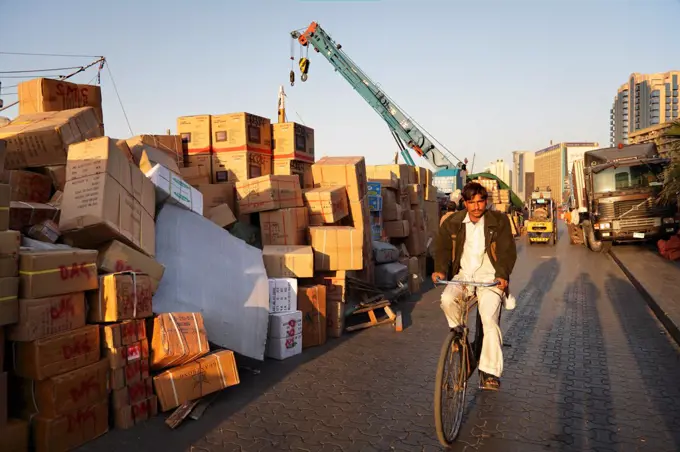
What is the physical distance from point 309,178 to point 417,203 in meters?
5.11

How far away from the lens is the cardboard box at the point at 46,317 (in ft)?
12.0

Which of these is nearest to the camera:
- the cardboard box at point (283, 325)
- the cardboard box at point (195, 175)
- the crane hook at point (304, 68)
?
the cardboard box at point (283, 325)

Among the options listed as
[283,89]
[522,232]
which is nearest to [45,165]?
[283,89]

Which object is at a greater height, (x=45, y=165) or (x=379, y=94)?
(x=379, y=94)

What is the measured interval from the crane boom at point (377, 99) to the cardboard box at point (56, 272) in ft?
86.8

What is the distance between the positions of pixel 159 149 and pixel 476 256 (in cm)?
627

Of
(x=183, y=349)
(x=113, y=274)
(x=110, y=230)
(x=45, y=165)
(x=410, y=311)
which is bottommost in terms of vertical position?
(x=410, y=311)

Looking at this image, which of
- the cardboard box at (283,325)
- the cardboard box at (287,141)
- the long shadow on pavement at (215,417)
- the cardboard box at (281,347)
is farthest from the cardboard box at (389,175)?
the long shadow on pavement at (215,417)

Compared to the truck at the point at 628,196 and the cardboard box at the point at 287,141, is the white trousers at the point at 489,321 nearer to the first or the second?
the cardboard box at the point at 287,141

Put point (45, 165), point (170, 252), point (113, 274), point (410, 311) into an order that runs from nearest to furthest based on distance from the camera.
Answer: point (113, 274) < point (170, 252) < point (45, 165) < point (410, 311)

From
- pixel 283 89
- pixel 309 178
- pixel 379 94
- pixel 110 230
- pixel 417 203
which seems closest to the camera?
pixel 110 230

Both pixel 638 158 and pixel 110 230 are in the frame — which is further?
pixel 638 158

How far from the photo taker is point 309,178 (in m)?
10.0

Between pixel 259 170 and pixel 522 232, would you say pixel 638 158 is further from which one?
pixel 522 232
